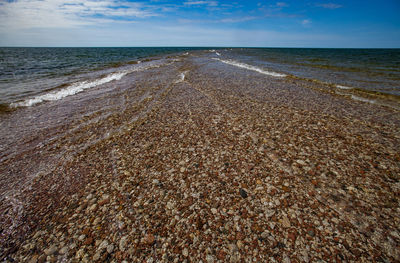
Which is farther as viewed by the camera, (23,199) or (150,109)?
(150,109)

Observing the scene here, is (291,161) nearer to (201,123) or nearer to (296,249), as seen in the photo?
(296,249)

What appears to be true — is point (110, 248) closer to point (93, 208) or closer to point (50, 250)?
point (50, 250)

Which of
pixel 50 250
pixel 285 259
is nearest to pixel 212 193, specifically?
pixel 285 259

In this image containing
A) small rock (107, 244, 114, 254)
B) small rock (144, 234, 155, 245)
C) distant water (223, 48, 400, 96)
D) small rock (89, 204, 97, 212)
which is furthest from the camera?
distant water (223, 48, 400, 96)

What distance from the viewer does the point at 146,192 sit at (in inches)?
210

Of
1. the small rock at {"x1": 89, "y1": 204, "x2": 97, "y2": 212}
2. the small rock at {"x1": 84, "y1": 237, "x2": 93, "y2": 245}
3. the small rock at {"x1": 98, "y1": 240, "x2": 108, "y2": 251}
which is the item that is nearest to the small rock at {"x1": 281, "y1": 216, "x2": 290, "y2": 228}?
the small rock at {"x1": 98, "y1": 240, "x2": 108, "y2": 251}

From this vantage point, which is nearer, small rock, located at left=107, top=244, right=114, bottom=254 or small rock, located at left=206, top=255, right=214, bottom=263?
small rock, located at left=206, top=255, right=214, bottom=263

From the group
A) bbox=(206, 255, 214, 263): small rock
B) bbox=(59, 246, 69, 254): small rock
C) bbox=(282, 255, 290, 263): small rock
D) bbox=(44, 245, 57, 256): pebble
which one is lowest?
bbox=(44, 245, 57, 256): pebble

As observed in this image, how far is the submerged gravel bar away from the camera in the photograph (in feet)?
12.7

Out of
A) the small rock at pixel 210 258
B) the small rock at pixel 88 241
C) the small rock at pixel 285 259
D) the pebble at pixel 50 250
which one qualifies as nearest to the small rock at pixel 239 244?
the small rock at pixel 210 258

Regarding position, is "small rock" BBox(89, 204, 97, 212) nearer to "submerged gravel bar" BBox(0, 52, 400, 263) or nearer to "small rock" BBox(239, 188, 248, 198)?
"submerged gravel bar" BBox(0, 52, 400, 263)

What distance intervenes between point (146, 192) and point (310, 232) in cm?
435

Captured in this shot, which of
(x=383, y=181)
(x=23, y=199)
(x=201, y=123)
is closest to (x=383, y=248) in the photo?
(x=383, y=181)

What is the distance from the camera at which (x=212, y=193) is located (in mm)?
5215
